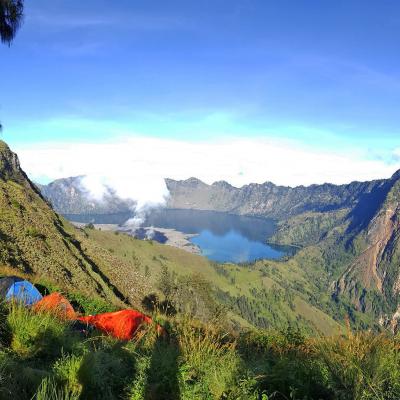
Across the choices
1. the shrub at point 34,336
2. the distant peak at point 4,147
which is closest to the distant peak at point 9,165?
the distant peak at point 4,147

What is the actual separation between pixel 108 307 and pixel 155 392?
1645 centimetres

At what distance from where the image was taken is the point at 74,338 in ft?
23.1

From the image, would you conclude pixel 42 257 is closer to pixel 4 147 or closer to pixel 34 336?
pixel 34 336

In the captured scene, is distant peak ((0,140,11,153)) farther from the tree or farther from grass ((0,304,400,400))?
grass ((0,304,400,400))

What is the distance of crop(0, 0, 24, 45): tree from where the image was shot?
9.49 meters

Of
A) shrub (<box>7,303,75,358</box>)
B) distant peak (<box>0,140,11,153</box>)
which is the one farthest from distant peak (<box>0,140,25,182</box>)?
shrub (<box>7,303,75,358</box>)

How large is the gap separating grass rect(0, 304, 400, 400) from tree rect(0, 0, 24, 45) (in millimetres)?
6936

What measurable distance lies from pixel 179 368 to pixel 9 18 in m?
9.43

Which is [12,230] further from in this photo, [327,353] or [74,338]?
[327,353]

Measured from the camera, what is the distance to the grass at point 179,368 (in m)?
5.19

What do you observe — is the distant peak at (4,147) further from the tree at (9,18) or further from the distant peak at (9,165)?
the tree at (9,18)

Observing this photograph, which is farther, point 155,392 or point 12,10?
point 12,10

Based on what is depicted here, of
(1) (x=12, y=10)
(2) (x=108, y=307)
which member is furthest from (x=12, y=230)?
(1) (x=12, y=10)

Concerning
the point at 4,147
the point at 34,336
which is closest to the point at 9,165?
the point at 4,147
